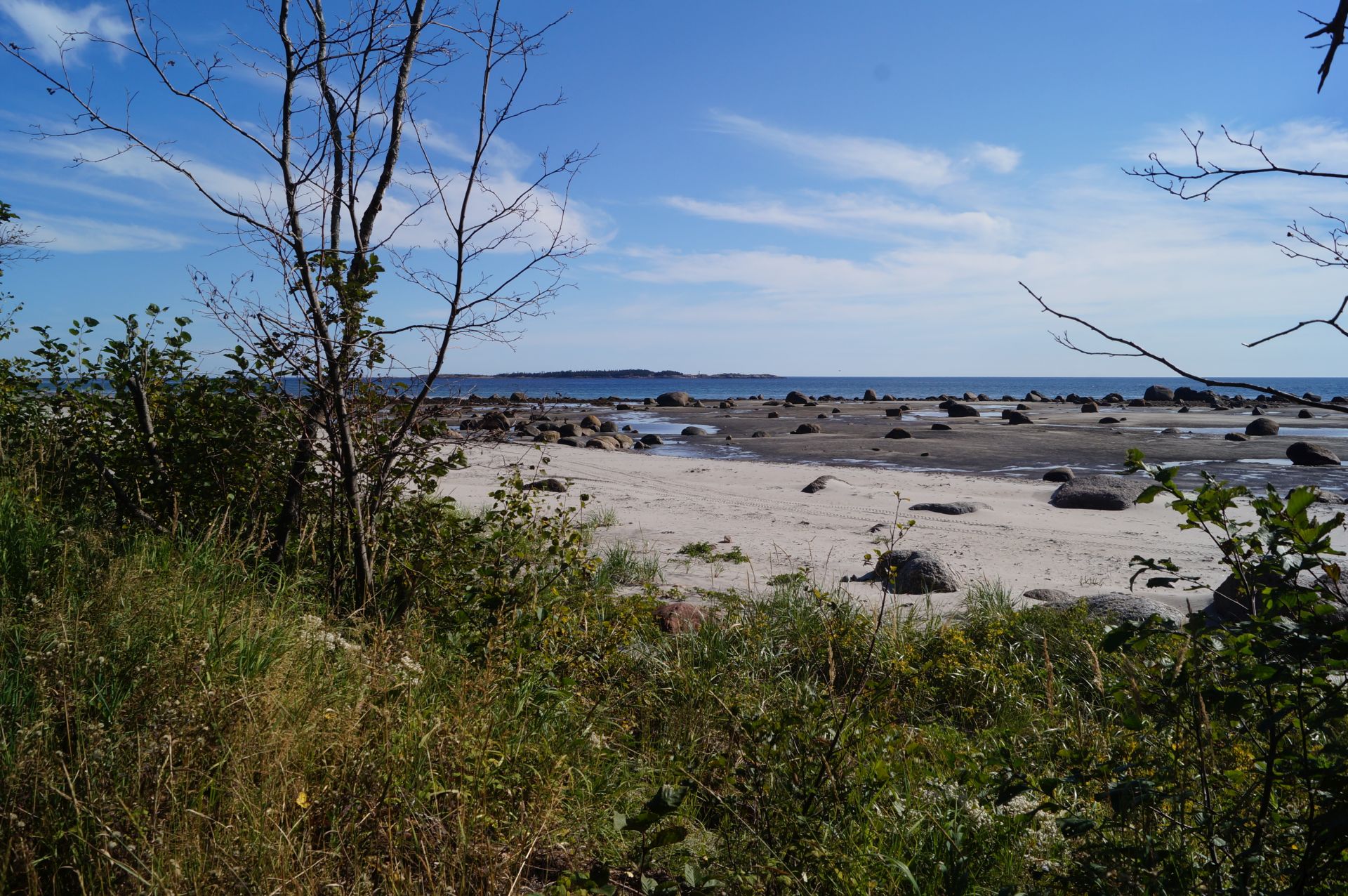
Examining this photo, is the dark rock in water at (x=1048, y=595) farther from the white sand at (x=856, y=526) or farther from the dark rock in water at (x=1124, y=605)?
the white sand at (x=856, y=526)

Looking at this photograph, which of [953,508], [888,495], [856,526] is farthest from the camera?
[888,495]

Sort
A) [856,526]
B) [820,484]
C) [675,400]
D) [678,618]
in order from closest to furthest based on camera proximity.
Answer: [678,618] → [856,526] → [820,484] → [675,400]

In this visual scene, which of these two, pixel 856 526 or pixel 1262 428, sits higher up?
pixel 1262 428

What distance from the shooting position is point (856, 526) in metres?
11.9

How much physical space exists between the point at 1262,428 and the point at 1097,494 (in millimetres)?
22461

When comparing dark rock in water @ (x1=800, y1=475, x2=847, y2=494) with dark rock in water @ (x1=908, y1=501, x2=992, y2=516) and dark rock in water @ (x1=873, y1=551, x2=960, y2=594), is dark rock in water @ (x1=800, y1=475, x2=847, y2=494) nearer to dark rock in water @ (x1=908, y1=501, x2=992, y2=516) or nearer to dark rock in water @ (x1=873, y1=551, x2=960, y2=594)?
dark rock in water @ (x1=908, y1=501, x2=992, y2=516)

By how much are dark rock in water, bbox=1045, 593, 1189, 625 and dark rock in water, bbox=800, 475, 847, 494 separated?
27.6 feet

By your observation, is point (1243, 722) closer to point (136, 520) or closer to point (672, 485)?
point (136, 520)

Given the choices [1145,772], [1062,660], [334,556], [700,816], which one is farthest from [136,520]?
[1062,660]

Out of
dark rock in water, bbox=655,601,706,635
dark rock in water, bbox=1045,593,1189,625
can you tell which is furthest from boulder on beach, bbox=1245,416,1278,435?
dark rock in water, bbox=655,601,706,635

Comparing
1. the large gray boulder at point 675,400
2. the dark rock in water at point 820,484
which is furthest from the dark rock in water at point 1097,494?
the large gray boulder at point 675,400

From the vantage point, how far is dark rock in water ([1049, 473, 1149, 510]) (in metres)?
14.0

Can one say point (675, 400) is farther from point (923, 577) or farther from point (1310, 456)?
point (923, 577)

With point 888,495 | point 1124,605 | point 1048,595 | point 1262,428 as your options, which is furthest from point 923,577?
point 1262,428
